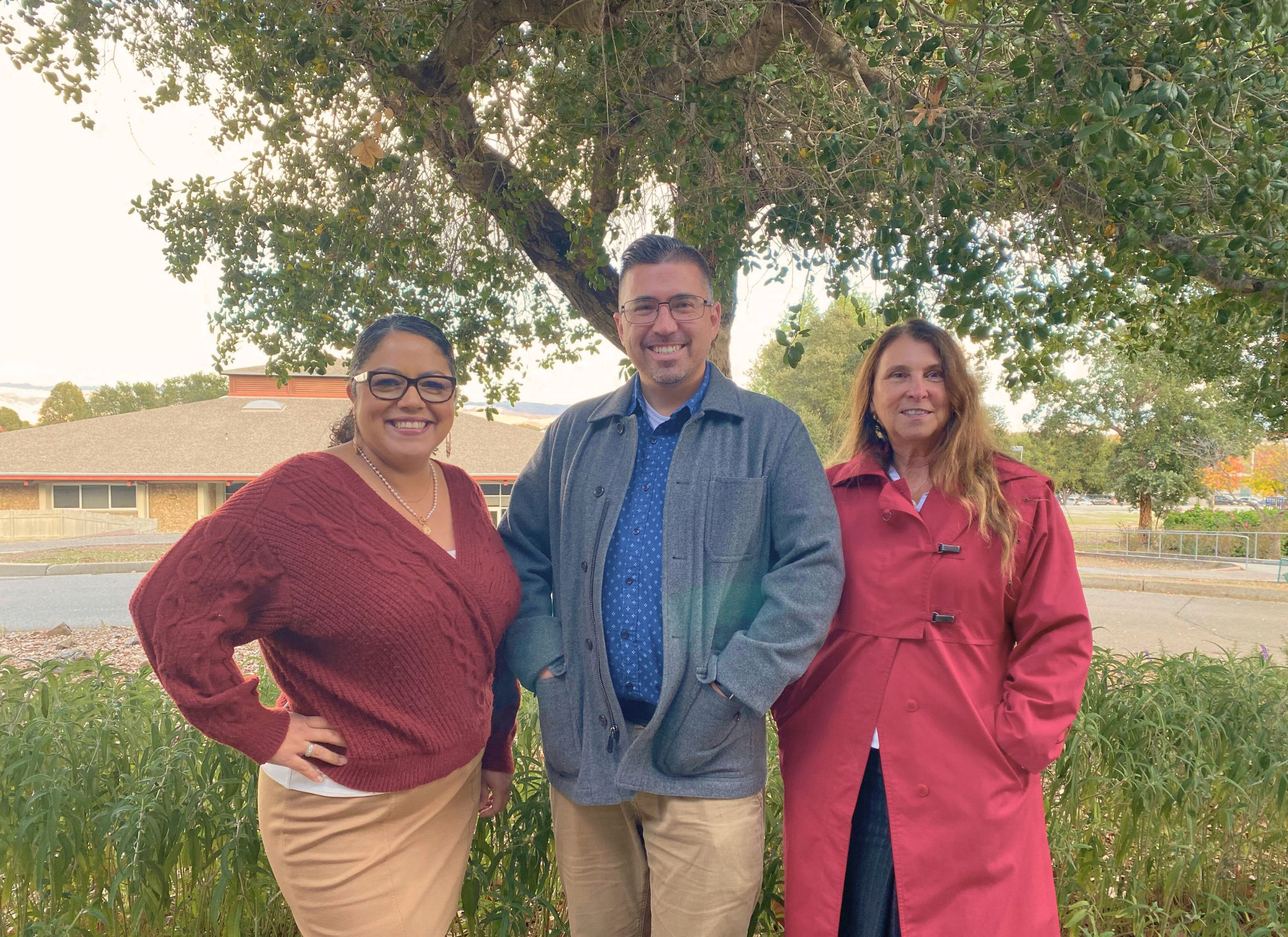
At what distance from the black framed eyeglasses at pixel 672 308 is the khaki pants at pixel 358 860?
1.26m

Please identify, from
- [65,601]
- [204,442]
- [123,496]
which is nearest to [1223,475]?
[65,601]

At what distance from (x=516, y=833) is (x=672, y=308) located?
1.73m

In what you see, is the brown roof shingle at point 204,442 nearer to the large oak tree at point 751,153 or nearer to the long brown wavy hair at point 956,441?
the large oak tree at point 751,153

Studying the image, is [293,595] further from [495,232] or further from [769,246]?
[495,232]

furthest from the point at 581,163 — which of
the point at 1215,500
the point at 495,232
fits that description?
the point at 1215,500

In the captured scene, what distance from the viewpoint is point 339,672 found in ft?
5.83

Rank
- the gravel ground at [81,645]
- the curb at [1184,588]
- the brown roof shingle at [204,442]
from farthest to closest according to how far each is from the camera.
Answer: the brown roof shingle at [204,442], the curb at [1184,588], the gravel ground at [81,645]

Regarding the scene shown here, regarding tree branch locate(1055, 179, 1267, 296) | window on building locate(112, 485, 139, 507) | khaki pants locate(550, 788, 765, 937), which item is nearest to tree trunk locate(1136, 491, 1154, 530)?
tree branch locate(1055, 179, 1267, 296)

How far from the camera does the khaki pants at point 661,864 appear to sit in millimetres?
1871

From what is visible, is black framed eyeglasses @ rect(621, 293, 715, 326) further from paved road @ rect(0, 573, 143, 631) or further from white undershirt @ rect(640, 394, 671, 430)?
paved road @ rect(0, 573, 143, 631)

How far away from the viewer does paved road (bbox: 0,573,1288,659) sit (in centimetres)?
1162

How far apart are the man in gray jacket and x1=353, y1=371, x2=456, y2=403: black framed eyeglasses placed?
1.43 ft

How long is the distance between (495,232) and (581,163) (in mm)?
842

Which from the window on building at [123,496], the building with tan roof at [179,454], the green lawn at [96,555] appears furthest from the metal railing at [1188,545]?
the window on building at [123,496]
